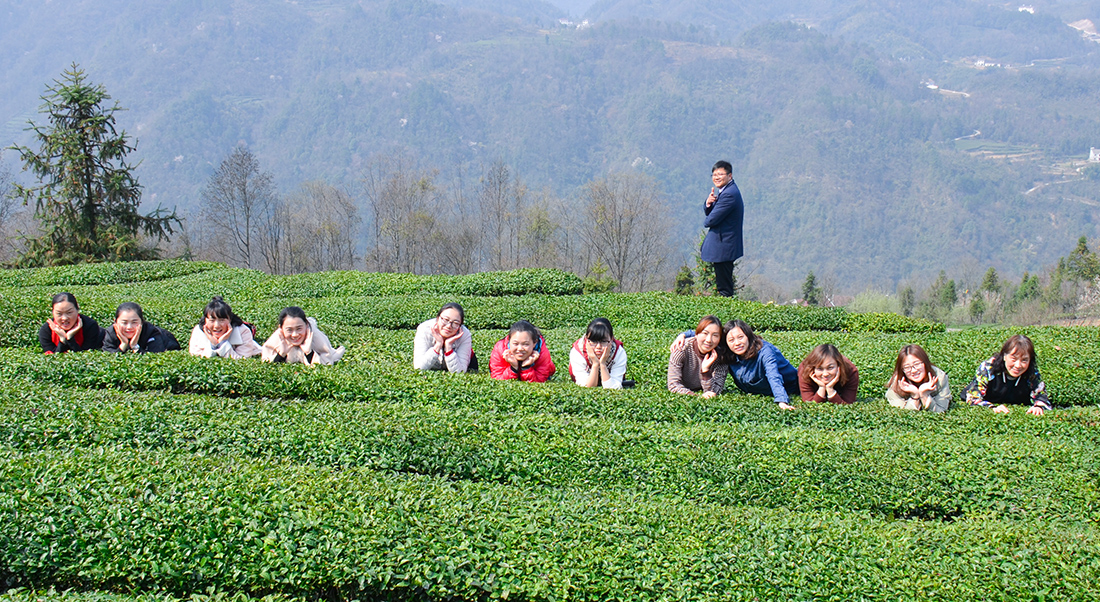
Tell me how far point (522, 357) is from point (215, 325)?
413 centimetres

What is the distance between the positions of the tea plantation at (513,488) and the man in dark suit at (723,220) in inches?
176

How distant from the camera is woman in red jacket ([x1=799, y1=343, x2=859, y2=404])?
32.4 ft

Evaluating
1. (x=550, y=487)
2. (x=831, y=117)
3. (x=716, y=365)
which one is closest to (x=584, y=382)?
(x=716, y=365)

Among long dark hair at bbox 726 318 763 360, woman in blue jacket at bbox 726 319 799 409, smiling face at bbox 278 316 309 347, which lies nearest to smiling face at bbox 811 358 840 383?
woman in blue jacket at bbox 726 319 799 409

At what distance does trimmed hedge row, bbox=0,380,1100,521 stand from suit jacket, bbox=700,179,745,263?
7.76 metres

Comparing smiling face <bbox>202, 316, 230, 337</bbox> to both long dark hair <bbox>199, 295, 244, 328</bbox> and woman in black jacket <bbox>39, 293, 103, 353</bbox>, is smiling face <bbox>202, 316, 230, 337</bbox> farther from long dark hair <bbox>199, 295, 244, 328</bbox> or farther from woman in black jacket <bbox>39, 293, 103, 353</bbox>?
woman in black jacket <bbox>39, 293, 103, 353</bbox>

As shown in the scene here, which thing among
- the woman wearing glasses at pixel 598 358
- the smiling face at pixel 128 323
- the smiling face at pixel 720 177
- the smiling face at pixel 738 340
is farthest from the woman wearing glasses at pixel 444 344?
the smiling face at pixel 720 177

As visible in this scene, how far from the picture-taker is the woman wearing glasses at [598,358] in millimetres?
10016

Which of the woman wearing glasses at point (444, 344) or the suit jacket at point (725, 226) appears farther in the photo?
the suit jacket at point (725, 226)

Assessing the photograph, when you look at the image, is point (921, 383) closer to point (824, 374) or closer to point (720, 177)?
point (824, 374)

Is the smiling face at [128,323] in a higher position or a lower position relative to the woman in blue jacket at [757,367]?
higher

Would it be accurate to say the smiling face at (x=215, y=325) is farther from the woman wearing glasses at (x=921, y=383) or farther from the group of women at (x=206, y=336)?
the woman wearing glasses at (x=921, y=383)

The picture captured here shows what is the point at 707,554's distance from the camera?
608 centimetres

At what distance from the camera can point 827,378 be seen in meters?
9.95
